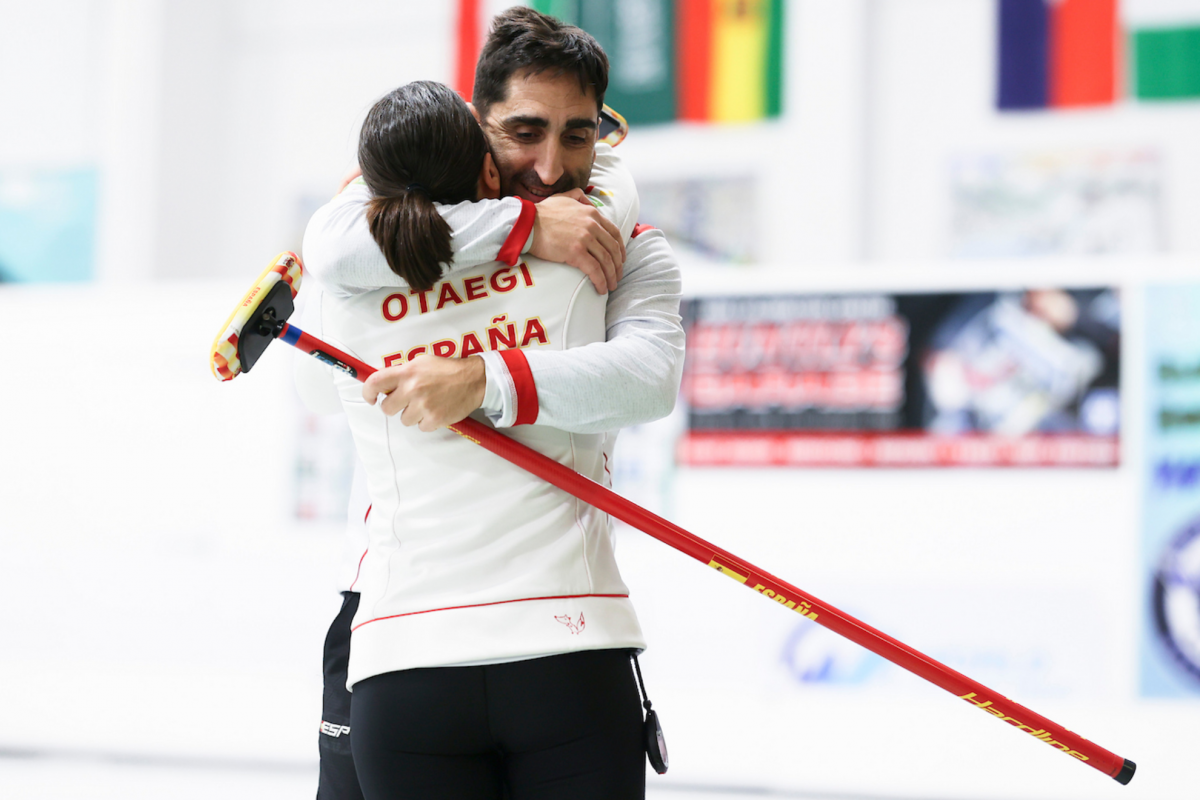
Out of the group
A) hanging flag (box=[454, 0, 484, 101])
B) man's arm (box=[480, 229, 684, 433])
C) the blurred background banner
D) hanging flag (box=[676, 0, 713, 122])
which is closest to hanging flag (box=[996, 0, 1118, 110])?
the blurred background banner

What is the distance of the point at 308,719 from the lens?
419 centimetres

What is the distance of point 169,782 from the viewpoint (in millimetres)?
4012

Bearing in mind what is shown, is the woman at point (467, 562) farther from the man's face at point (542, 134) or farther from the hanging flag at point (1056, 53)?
the hanging flag at point (1056, 53)

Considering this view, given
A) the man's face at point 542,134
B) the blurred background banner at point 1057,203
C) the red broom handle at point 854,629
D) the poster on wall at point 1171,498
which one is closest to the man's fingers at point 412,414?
the red broom handle at point 854,629

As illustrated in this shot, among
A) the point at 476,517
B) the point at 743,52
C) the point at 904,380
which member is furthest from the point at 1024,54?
the point at 476,517

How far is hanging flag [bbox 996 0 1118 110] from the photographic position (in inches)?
231

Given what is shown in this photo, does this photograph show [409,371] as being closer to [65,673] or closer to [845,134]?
[65,673]

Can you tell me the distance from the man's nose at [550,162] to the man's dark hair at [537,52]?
7 cm

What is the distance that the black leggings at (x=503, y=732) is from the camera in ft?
3.76

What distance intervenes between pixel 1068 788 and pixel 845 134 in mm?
3595

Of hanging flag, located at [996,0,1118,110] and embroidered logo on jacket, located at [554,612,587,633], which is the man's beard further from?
hanging flag, located at [996,0,1118,110]

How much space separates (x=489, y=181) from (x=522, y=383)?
0.95ft

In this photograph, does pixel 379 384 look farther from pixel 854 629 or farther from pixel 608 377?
pixel 854 629

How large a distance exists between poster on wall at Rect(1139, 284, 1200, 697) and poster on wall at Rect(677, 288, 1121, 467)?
4.8 inches
